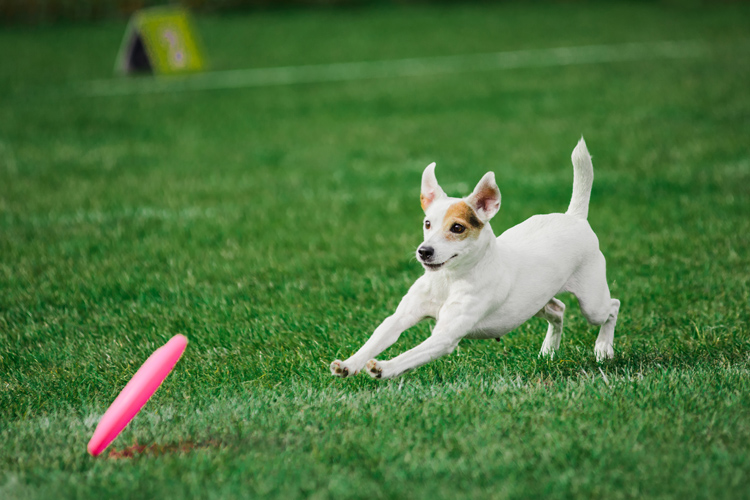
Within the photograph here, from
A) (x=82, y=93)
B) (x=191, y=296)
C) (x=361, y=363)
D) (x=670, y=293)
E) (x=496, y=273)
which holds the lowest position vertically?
(x=82, y=93)

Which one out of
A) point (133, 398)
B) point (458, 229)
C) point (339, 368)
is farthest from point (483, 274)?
point (133, 398)

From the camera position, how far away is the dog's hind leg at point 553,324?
174 inches

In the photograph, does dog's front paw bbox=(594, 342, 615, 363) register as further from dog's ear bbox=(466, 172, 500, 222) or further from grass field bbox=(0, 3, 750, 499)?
dog's ear bbox=(466, 172, 500, 222)

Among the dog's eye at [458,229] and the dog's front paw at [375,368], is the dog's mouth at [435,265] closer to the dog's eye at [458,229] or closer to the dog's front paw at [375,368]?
the dog's eye at [458,229]

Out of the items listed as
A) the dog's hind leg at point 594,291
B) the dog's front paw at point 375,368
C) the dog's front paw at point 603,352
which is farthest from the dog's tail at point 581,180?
the dog's front paw at point 375,368

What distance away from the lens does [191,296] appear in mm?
5773

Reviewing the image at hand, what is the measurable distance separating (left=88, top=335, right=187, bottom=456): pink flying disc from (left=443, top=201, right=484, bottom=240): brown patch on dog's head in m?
1.24

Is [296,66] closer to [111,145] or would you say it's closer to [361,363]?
[111,145]

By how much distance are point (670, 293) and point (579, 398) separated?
1.96 meters

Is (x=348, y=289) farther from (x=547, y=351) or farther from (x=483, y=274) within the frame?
(x=483, y=274)

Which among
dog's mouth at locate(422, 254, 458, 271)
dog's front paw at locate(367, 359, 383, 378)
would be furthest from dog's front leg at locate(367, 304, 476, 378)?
dog's mouth at locate(422, 254, 458, 271)

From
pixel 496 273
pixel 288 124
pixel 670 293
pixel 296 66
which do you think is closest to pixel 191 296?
pixel 496 273

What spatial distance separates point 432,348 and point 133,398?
1.27 meters

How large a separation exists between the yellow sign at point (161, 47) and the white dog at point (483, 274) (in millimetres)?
13814
